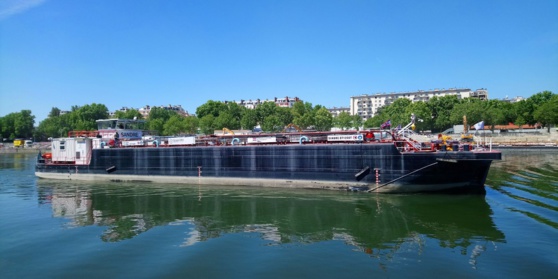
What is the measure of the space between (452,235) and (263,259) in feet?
28.8

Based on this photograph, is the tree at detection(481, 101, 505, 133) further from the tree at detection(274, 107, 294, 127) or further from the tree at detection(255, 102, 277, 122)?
the tree at detection(255, 102, 277, 122)

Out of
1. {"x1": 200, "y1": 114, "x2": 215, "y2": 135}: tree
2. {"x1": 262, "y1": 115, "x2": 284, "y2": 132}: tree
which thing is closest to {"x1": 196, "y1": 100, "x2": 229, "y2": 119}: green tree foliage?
{"x1": 200, "y1": 114, "x2": 215, "y2": 135}: tree

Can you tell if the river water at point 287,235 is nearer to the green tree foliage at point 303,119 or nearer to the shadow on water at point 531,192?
the shadow on water at point 531,192

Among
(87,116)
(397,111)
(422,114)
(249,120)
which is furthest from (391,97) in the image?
(87,116)

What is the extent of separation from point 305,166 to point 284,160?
200 centimetres

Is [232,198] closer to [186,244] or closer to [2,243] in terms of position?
[186,244]

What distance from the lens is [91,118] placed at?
140m

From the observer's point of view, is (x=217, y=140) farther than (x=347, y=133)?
Yes

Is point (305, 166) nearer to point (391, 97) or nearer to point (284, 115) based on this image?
point (284, 115)

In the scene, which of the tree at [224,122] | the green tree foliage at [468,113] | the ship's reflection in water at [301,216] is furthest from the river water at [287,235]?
the tree at [224,122]

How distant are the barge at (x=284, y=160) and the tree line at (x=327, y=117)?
66.1 m

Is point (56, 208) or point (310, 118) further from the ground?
Result: point (310, 118)

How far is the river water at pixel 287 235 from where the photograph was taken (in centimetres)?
1233

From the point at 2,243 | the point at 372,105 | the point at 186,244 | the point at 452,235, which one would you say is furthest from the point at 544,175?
the point at 372,105
